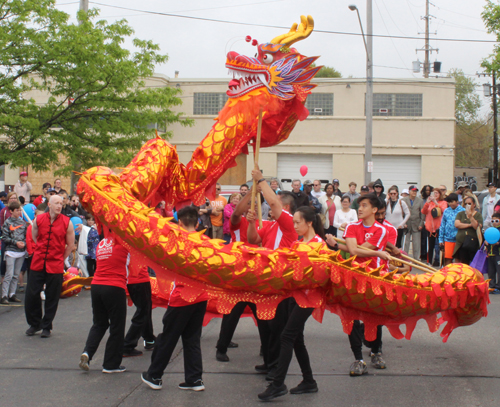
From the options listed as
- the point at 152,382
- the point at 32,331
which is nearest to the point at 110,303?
the point at 152,382

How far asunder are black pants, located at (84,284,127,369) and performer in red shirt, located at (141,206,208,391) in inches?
22.3

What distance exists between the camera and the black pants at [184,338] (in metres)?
4.41

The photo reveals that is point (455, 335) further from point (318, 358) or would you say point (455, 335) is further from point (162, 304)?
point (162, 304)

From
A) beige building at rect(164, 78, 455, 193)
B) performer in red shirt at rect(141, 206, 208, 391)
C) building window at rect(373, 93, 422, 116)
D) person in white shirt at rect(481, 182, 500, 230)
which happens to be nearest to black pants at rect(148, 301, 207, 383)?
performer in red shirt at rect(141, 206, 208, 391)

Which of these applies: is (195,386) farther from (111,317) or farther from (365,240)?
(365,240)

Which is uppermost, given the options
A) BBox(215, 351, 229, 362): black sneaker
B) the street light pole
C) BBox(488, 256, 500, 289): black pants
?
the street light pole

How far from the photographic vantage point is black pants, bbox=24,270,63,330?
643 centimetres

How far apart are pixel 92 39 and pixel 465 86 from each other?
44.9 meters

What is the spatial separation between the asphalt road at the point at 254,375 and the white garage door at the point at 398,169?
698 inches

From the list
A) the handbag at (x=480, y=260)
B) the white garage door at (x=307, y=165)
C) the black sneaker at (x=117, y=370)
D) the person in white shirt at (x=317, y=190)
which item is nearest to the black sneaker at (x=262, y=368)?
the black sneaker at (x=117, y=370)

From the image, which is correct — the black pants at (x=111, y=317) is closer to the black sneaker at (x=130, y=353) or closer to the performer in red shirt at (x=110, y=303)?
the performer in red shirt at (x=110, y=303)

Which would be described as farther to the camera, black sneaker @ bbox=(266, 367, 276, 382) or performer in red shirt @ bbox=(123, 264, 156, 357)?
performer in red shirt @ bbox=(123, 264, 156, 357)

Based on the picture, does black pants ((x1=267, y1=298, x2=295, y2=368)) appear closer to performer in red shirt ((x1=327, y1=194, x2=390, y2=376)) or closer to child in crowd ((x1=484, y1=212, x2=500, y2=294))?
performer in red shirt ((x1=327, y1=194, x2=390, y2=376))

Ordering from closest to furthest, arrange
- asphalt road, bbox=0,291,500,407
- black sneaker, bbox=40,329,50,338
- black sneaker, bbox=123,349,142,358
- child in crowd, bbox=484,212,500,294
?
asphalt road, bbox=0,291,500,407 < black sneaker, bbox=123,349,142,358 < black sneaker, bbox=40,329,50,338 < child in crowd, bbox=484,212,500,294
